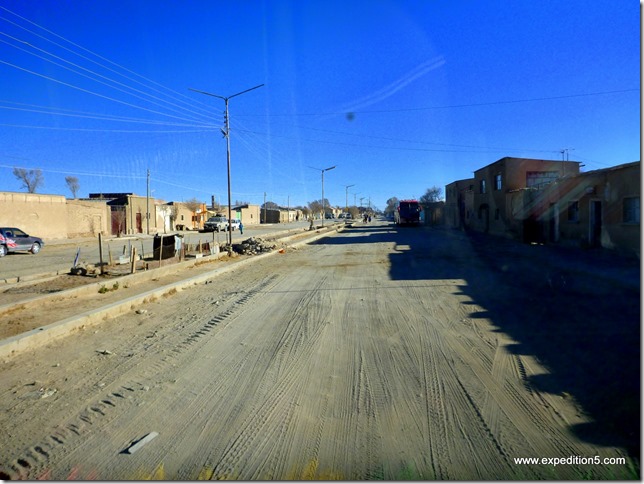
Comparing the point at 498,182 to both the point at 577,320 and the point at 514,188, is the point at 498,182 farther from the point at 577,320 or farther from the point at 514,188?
the point at 577,320

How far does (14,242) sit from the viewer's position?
2422 centimetres

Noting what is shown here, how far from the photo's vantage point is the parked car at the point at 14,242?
2364 centimetres

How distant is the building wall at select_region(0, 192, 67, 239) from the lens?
34.6 m

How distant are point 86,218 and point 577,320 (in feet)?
151

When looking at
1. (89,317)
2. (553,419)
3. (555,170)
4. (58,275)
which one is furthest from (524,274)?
(555,170)

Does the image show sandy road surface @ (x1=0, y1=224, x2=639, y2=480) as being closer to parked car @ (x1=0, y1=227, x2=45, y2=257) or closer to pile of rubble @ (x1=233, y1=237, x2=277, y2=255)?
pile of rubble @ (x1=233, y1=237, x2=277, y2=255)

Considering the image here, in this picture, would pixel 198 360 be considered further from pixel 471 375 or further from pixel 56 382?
pixel 471 375

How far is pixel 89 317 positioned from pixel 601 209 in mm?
20280

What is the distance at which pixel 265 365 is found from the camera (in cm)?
582

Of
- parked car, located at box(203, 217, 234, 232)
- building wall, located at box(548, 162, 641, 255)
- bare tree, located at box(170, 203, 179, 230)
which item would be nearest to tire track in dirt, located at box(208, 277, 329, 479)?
building wall, located at box(548, 162, 641, 255)

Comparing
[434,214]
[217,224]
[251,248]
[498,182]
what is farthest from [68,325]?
[434,214]

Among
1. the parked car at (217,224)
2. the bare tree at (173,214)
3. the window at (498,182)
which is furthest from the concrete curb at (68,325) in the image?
the bare tree at (173,214)

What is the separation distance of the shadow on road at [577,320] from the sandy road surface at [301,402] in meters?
0.06

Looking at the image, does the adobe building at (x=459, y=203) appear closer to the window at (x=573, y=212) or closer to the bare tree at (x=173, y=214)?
the window at (x=573, y=212)
